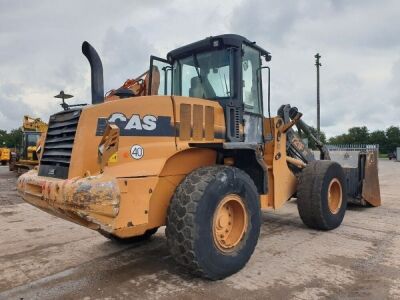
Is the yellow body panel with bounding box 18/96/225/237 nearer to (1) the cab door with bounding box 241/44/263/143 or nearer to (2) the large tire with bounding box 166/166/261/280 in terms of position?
(2) the large tire with bounding box 166/166/261/280

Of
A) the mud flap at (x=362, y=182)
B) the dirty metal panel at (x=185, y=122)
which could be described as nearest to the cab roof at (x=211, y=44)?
the dirty metal panel at (x=185, y=122)

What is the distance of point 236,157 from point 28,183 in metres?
2.49

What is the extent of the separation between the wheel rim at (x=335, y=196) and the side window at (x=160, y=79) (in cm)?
326

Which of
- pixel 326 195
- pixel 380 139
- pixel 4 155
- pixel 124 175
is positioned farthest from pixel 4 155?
pixel 380 139

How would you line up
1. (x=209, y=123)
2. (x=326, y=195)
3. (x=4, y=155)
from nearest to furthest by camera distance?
1. (x=209, y=123)
2. (x=326, y=195)
3. (x=4, y=155)

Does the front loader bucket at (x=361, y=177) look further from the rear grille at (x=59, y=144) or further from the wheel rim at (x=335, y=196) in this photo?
the rear grille at (x=59, y=144)

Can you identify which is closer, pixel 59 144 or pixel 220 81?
pixel 59 144

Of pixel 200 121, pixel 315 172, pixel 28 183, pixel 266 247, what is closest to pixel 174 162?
pixel 200 121

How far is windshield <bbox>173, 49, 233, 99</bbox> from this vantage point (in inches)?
203

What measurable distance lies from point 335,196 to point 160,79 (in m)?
3.63

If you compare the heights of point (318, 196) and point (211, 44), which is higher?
point (211, 44)

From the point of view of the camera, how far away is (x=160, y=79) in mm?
5758

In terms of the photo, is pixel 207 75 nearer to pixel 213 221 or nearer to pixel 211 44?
pixel 211 44

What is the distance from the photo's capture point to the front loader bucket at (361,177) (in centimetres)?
852
